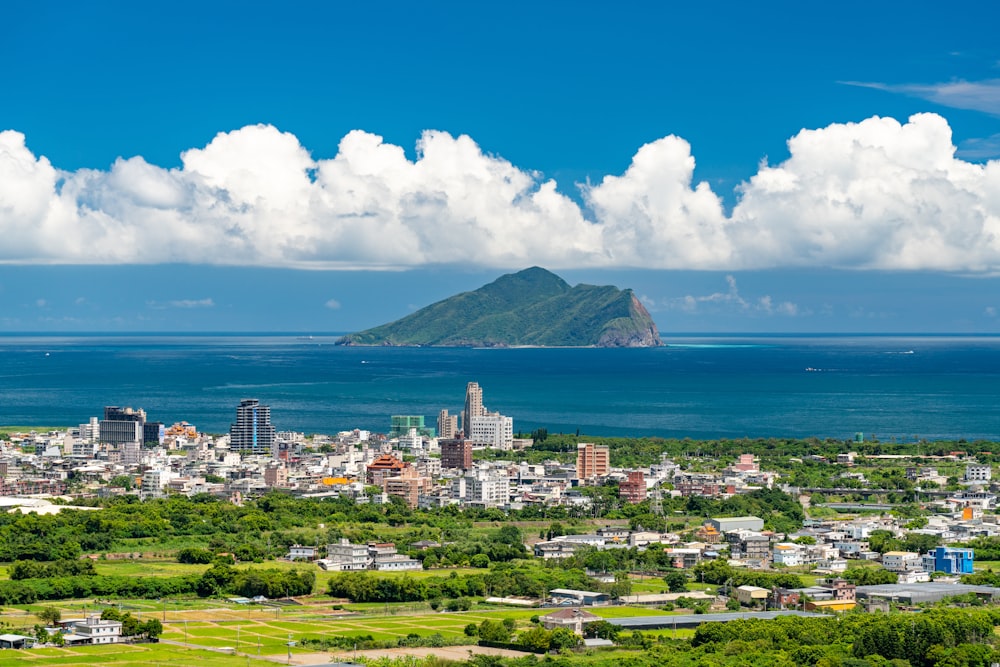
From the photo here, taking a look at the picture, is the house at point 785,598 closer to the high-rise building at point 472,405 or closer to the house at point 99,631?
the house at point 99,631

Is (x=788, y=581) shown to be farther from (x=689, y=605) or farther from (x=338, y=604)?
(x=338, y=604)

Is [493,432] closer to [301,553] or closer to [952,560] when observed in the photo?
[301,553]

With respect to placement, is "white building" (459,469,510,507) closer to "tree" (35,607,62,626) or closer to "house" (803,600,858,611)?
"house" (803,600,858,611)

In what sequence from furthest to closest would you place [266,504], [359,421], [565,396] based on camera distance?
[565,396], [359,421], [266,504]

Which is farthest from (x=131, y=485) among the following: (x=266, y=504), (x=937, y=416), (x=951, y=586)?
(x=937, y=416)

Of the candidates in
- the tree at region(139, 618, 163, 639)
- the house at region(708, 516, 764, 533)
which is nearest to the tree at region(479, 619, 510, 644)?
the tree at region(139, 618, 163, 639)

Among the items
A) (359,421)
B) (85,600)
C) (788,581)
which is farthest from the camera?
(359,421)

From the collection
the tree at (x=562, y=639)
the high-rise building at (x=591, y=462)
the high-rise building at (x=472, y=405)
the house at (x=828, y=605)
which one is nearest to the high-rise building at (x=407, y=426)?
the high-rise building at (x=472, y=405)
